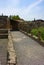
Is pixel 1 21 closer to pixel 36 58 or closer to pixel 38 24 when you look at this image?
pixel 38 24

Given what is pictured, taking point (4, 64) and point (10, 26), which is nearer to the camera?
point (4, 64)

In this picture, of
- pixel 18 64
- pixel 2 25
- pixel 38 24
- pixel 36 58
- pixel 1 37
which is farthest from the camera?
pixel 2 25

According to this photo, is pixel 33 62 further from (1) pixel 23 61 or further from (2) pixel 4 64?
(2) pixel 4 64

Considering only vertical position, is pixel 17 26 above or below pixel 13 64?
below

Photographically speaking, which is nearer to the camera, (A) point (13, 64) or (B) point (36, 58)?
(A) point (13, 64)

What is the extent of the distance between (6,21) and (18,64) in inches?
1544

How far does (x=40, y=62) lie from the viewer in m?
9.00

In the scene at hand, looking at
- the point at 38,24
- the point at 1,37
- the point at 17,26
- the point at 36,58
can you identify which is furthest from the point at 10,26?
the point at 36,58

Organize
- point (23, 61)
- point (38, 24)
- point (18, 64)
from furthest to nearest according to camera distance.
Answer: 1. point (38, 24)
2. point (23, 61)
3. point (18, 64)

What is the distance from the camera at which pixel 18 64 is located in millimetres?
8609

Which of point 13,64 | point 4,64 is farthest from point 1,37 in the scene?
point 13,64

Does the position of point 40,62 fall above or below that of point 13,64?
below

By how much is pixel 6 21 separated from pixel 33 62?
3894 centimetres

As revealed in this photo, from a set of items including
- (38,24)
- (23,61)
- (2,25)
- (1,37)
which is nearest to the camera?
(23,61)
